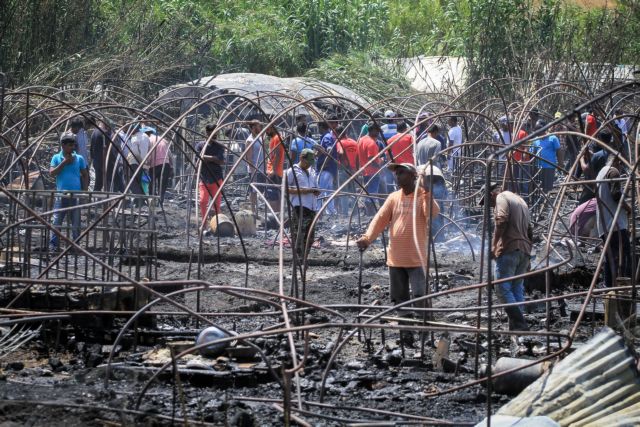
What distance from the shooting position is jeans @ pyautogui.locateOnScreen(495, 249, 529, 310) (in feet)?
28.1

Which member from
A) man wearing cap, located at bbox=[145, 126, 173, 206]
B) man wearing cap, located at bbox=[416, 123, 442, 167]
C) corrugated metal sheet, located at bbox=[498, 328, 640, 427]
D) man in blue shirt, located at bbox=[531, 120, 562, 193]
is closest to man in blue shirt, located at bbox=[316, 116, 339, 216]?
man wearing cap, located at bbox=[416, 123, 442, 167]

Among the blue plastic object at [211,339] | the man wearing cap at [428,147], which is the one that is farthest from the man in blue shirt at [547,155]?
the blue plastic object at [211,339]

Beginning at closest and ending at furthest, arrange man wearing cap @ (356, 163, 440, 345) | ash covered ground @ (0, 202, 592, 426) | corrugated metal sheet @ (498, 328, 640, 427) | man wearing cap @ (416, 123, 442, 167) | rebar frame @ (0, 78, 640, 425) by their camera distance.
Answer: corrugated metal sheet @ (498, 328, 640, 427)
ash covered ground @ (0, 202, 592, 426)
rebar frame @ (0, 78, 640, 425)
man wearing cap @ (356, 163, 440, 345)
man wearing cap @ (416, 123, 442, 167)

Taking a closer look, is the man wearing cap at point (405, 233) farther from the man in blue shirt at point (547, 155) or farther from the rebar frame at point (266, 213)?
the man in blue shirt at point (547, 155)

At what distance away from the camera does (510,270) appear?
28.7 ft

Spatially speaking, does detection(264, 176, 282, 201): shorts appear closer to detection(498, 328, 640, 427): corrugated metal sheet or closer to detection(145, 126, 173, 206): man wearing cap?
detection(145, 126, 173, 206): man wearing cap

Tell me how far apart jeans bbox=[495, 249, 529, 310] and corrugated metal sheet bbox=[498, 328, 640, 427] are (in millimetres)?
2927

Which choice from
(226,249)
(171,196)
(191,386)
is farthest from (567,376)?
(171,196)

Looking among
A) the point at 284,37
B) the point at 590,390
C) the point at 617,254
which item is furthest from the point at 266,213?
the point at 284,37

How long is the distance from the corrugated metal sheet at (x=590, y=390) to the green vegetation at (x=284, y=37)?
15.1m

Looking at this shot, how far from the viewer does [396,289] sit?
852cm

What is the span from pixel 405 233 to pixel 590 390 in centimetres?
314

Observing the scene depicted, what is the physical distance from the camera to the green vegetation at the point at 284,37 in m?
21.1

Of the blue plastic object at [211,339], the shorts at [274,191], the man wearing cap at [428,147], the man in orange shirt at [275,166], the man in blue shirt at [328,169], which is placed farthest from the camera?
the man in blue shirt at [328,169]
